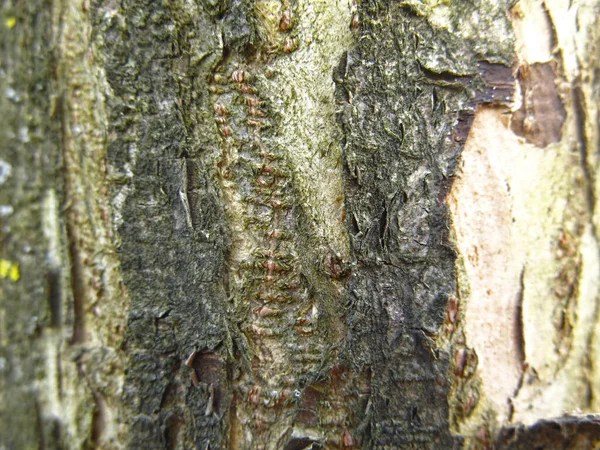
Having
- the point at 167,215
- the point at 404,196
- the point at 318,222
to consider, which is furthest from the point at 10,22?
the point at 404,196

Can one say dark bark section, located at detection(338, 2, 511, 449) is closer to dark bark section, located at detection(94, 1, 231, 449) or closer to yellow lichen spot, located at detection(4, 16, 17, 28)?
dark bark section, located at detection(94, 1, 231, 449)

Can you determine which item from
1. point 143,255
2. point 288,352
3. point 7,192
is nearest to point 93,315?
point 143,255

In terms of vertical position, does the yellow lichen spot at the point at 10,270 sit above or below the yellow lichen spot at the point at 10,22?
below

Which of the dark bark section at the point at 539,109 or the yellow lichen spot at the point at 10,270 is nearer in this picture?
the yellow lichen spot at the point at 10,270

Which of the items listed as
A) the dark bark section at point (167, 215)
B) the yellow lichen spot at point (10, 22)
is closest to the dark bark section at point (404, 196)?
the dark bark section at point (167, 215)

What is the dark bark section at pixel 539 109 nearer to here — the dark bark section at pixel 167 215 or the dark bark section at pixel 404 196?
the dark bark section at pixel 404 196

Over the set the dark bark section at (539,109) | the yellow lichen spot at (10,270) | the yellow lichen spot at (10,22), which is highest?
the yellow lichen spot at (10,22)

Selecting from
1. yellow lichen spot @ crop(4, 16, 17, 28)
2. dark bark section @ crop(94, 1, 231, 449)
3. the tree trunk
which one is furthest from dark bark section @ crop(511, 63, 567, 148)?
yellow lichen spot @ crop(4, 16, 17, 28)

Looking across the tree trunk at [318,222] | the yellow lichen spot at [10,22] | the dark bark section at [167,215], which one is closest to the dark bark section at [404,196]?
the tree trunk at [318,222]
